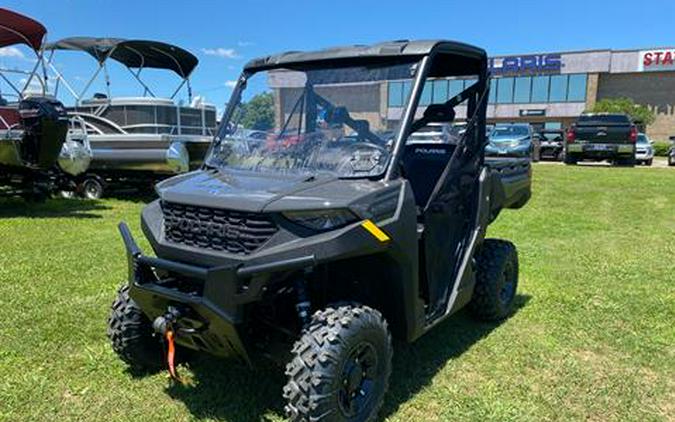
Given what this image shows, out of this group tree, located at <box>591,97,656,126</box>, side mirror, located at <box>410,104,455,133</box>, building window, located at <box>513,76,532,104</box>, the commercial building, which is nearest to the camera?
side mirror, located at <box>410,104,455,133</box>

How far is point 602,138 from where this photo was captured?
19.4 metres

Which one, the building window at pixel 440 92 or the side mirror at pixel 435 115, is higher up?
the building window at pixel 440 92

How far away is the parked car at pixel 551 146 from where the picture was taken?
25.5 meters

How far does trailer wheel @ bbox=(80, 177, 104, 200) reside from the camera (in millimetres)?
11695

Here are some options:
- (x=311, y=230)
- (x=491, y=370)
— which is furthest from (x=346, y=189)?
(x=491, y=370)

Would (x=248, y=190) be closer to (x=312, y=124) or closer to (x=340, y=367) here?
(x=312, y=124)

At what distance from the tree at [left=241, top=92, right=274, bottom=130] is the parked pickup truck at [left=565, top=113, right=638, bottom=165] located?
18090 mm

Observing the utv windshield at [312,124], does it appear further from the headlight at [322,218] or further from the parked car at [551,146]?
the parked car at [551,146]

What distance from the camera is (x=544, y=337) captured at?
429 centimetres

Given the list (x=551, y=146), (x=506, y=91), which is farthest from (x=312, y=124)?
(x=506, y=91)

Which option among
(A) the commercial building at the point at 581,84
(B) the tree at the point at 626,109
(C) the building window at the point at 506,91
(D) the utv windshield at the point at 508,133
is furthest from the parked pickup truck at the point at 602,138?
(C) the building window at the point at 506,91

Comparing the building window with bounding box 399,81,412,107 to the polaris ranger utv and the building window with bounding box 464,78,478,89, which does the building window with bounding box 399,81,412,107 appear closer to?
the polaris ranger utv

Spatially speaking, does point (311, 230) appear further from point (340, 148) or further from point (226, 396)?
point (226, 396)

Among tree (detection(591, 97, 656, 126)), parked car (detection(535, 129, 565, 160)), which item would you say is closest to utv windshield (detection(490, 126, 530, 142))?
parked car (detection(535, 129, 565, 160))
